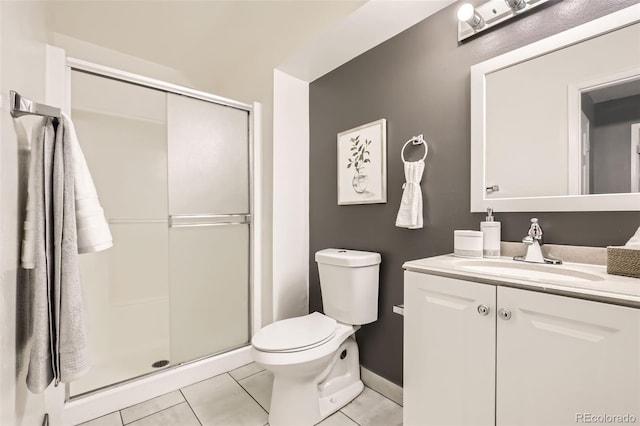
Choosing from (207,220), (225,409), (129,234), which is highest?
(207,220)

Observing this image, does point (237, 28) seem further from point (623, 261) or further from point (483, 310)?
point (623, 261)

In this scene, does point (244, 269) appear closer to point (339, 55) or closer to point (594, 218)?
point (339, 55)

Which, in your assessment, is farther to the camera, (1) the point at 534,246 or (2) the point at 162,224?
(2) the point at 162,224

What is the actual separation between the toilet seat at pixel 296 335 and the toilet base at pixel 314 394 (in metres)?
0.16

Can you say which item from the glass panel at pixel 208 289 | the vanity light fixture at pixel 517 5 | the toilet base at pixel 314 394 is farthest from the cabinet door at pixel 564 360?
the glass panel at pixel 208 289

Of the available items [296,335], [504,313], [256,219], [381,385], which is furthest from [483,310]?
[256,219]

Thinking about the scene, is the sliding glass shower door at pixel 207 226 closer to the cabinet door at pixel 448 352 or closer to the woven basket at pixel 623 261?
the cabinet door at pixel 448 352

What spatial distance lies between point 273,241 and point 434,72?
4.64 ft

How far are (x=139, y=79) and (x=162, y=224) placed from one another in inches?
46.7

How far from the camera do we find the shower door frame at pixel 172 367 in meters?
1.41

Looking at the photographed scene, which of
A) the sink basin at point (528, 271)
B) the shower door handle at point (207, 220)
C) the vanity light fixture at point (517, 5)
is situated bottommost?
the sink basin at point (528, 271)

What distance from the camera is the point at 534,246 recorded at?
1098mm

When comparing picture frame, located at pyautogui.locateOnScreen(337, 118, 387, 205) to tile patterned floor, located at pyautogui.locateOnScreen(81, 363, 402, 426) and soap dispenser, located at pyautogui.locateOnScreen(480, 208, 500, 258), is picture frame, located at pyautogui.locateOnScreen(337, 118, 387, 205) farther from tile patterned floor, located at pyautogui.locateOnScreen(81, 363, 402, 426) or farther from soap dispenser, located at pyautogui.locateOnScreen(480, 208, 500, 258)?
tile patterned floor, located at pyautogui.locateOnScreen(81, 363, 402, 426)

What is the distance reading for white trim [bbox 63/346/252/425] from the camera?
145 centimetres
